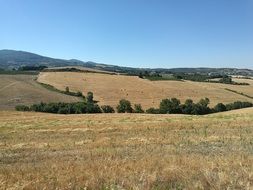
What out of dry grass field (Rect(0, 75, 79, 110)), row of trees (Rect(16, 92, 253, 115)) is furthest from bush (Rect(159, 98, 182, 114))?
dry grass field (Rect(0, 75, 79, 110))

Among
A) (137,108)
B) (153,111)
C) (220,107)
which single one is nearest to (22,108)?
(137,108)

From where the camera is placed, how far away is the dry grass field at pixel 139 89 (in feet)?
373

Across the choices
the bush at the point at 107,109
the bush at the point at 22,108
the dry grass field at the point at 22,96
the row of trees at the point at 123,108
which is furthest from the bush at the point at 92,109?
the dry grass field at the point at 22,96

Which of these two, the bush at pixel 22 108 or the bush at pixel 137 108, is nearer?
the bush at pixel 22 108

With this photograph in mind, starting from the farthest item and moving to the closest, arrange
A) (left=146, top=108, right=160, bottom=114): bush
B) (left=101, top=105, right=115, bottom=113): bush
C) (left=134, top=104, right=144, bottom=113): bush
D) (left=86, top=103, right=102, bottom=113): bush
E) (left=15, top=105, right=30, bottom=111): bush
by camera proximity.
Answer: (left=134, top=104, right=144, bottom=113): bush
(left=101, top=105, right=115, bottom=113): bush
(left=146, top=108, right=160, bottom=114): bush
(left=15, top=105, right=30, bottom=111): bush
(left=86, top=103, right=102, bottom=113): bush

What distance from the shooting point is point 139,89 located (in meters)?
129

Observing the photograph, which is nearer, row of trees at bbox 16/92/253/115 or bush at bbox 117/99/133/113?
row of trees at bbox 16/92/253/115

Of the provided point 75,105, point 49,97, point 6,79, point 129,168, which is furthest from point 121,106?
point 129,168

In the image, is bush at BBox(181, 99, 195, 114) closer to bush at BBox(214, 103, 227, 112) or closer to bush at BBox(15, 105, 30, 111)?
bush at BBox(214, 103, 227, 112)

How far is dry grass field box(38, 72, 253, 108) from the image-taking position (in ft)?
373

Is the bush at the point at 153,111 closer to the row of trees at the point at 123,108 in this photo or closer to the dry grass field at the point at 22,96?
the row of trees at the point at 123,108

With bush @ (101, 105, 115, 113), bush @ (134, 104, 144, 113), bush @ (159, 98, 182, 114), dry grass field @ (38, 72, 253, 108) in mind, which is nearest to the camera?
bush @ (159, 98, 182, 114)

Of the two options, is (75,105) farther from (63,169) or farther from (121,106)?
(63,169)

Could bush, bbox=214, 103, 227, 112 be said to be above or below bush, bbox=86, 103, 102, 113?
below
